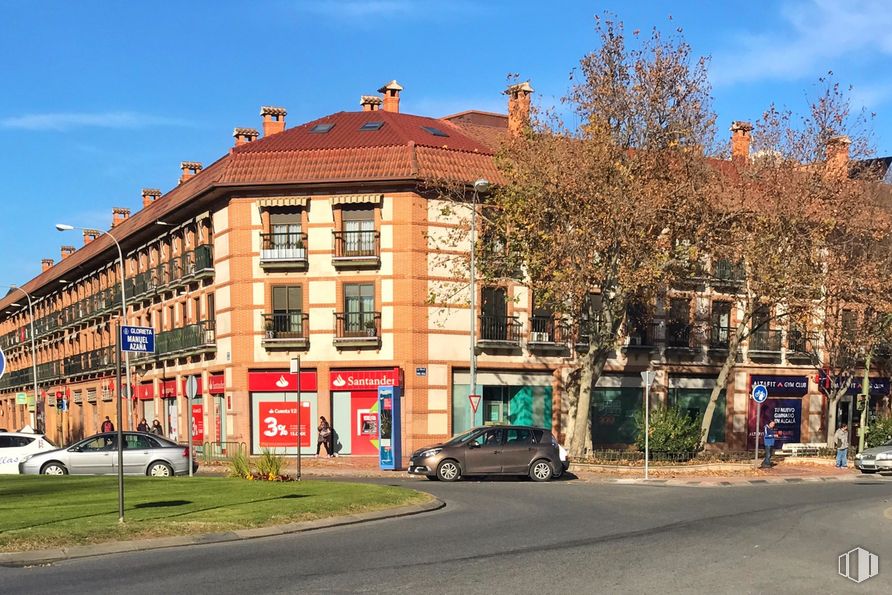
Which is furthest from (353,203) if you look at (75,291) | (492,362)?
(75,291)

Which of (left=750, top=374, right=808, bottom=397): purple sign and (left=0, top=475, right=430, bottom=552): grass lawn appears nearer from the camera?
(left=0, top=475, right=430, bottom=552): grass lawn

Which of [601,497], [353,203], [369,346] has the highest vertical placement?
[353,203]

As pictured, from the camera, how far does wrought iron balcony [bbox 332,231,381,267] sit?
1522 inches

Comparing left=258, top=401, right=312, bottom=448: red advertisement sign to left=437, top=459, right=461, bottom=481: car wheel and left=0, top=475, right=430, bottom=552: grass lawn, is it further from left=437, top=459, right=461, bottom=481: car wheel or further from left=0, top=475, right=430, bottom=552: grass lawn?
left=0, top=475, right=430, bottom=552: grass lawn

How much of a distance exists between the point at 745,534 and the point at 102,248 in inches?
1943

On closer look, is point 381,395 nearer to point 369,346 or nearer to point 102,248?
point 369,346

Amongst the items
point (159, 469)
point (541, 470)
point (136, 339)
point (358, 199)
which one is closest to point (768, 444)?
point (541, 470)

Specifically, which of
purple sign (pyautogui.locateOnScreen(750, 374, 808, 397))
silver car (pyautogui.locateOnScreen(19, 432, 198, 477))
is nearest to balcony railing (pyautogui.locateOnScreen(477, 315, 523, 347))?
purple sign (pyautogui.locateOnScreen(750, 374, 808, 397))

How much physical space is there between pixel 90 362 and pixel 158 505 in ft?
156

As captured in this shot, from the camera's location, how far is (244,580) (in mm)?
10758

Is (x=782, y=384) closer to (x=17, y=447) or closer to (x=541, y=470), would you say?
(x=541, y=470)

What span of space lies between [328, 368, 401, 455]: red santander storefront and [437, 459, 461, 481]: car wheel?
11586 millimetres

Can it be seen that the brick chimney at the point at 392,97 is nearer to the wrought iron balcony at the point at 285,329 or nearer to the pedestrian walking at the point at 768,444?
the wrought iron balcony at the point at 285,329

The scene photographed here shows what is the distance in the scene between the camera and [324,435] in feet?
125
